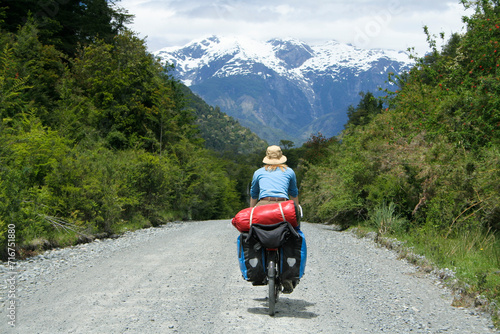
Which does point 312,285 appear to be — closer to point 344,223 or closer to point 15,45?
point 344,223

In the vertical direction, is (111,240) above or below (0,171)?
below

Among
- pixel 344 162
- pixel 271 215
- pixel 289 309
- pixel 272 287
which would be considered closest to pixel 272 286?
pixel 272 287

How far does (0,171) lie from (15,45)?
2094 centimetres

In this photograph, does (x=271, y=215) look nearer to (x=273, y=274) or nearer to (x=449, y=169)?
(x=273, y=274)

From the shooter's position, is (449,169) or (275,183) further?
(449,169)

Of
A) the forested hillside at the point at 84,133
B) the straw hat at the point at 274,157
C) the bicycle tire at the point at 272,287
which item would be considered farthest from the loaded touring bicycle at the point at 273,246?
the forested hillside at the point at 84,133

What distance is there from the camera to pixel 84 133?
79.9 feet

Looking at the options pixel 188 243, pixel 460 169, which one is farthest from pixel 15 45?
pixel 460 169

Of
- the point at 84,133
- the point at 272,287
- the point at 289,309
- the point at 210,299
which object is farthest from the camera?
the point at 84,133

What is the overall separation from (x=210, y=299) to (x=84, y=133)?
20.5 meters

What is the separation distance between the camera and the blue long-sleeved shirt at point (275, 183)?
5.83m

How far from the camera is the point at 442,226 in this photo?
11.8m

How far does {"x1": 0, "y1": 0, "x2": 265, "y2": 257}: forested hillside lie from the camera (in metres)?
12.7

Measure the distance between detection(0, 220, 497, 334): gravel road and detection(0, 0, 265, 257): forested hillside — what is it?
3358mm
